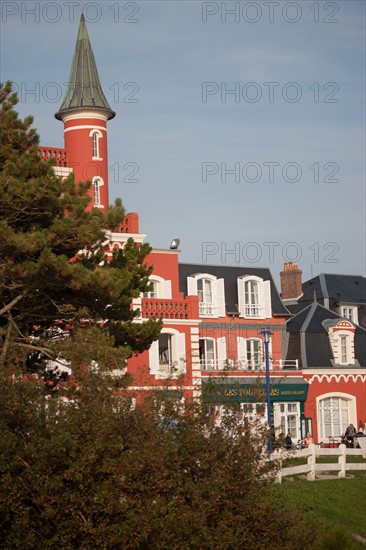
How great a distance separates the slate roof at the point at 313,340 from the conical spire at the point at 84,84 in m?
17.9

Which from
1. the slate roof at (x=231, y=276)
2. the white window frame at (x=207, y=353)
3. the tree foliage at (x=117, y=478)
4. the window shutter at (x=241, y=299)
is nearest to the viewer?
the tree foliage at (x=117, y=478)

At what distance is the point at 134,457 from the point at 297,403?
40064 millimetres

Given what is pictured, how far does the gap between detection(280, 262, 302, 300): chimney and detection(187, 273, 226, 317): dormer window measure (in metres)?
8.59

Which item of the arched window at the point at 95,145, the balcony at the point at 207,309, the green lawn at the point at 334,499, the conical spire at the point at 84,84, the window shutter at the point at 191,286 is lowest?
the green lawn at the point at 334,499

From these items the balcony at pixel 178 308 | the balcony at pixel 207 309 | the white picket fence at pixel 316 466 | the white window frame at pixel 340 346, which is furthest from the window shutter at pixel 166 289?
the white picket fence at pixel 316 466

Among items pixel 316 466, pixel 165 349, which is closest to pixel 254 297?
pixel 165 349

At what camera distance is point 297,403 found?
55.1 meters

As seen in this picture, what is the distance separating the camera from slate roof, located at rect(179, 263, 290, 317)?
178 ft

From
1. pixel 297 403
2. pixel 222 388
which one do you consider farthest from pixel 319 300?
pixel 222 388

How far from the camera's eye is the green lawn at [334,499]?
2720 centimetres

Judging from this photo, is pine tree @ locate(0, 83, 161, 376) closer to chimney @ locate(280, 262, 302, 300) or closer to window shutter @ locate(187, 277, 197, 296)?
window shutter @ locate(187, 277, 197, 296)

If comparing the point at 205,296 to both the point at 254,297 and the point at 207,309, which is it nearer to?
the point at 207,309

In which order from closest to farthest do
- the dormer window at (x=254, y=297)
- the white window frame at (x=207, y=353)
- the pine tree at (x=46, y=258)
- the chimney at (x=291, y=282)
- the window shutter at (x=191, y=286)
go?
the pine tree at (x=46, y=258)
the white window frame at (x=207, y=353)
the window shutter at (x=191, y=286)
the dormer window at (x=254, y=297)
the chimney at (x=291, y=282)

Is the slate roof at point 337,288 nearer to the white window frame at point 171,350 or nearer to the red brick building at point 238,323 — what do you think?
the red brick building at point 238,323
